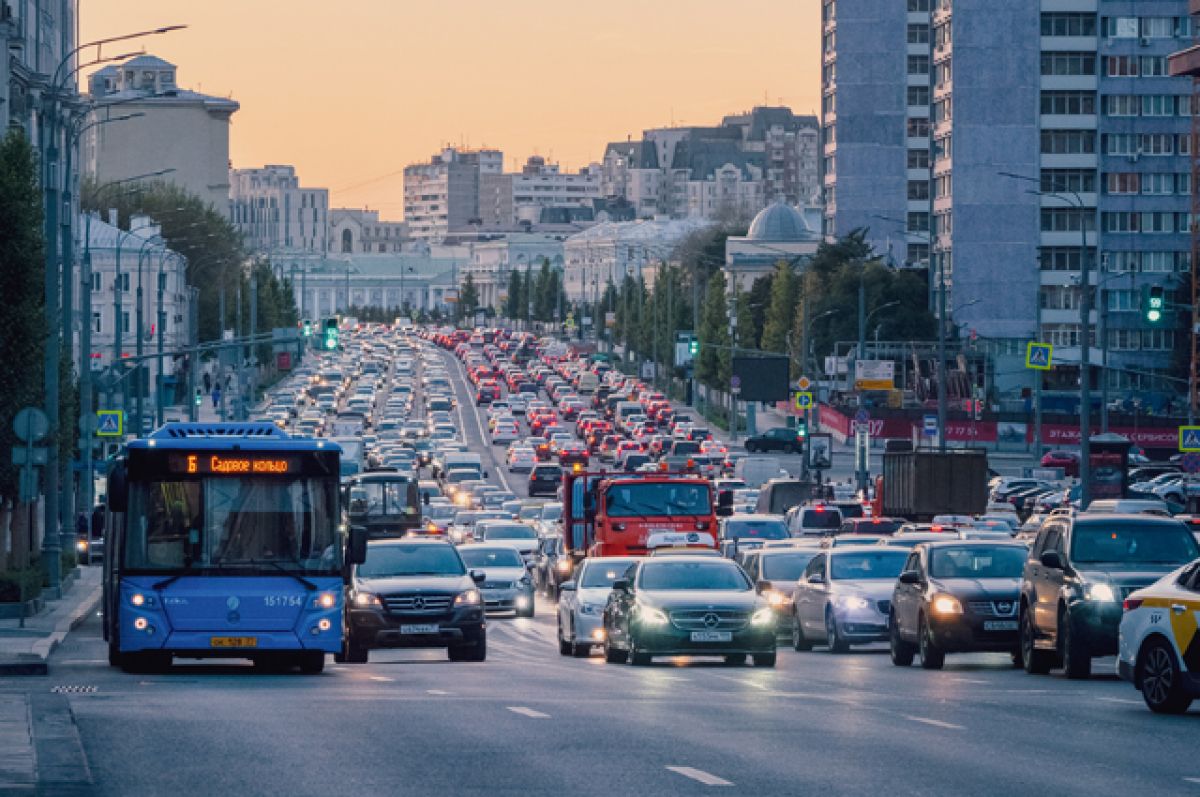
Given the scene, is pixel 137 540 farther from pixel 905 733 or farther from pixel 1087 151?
pixel 1087 151

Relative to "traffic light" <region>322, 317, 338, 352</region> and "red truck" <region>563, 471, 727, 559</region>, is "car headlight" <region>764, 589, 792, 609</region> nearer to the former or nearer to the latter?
"red truck" <region>563, 471, 727, 559</region>

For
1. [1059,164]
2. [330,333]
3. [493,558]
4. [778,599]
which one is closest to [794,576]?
[778,599]

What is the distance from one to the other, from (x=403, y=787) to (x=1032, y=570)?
48.1 feet

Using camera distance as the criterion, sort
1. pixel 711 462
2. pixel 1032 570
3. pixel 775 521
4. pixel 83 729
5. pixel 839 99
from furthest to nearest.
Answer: pixel 839 99, pixel 711 462, pixel 775 521, pixel 1032 570, pixel 83 729

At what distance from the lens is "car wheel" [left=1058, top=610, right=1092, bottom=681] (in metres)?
25.8

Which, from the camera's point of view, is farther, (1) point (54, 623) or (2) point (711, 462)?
(2) point (711, 462)

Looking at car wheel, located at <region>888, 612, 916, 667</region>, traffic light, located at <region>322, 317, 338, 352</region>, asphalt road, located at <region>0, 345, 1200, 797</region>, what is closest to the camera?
asphalt road, located at <region>0, 345, 1200, 797</region>

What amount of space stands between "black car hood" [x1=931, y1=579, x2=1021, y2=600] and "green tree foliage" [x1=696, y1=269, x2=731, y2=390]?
366ft

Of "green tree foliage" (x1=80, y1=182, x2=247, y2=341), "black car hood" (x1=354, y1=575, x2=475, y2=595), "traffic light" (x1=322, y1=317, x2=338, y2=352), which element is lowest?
"black car hood" (x1=354, y1=575, x2=475, y2=595)

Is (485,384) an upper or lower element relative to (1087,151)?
lower

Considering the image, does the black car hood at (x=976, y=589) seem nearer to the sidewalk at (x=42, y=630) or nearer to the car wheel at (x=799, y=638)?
the car wheel at (x=799, y=638)

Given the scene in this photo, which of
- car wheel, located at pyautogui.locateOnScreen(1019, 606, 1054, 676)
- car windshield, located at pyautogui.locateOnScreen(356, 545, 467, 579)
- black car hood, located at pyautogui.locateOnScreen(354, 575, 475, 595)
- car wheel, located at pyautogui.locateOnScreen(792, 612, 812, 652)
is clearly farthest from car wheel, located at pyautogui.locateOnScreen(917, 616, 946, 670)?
car wheel, located at pyautogui.locateOnScreen(792, 612, 812, 652)

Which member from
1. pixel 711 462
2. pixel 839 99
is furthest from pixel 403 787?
pixel 839 99

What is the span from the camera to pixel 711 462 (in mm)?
100625
